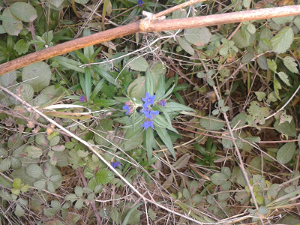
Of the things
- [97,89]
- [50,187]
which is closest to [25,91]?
[97,89]

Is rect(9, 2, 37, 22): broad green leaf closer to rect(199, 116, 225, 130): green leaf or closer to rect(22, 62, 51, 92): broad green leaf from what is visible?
rect(22, 62, 51, 92): broad green leaf

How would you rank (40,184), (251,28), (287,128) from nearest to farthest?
(251,28) → (40,184) → (287,128)

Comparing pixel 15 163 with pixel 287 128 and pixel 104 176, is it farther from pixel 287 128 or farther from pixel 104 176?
pixel 287 128

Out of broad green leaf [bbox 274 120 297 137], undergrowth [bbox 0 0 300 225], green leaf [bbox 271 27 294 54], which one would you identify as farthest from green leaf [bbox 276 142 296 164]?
green leaf [bbox 271 27 294 54]

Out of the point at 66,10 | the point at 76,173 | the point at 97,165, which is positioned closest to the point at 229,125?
the point at 97,165

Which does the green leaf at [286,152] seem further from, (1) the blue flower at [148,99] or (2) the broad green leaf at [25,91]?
(2) the broad green leaf at [25,91]

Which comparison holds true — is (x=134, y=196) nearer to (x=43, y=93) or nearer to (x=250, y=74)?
(x=43, y=93)

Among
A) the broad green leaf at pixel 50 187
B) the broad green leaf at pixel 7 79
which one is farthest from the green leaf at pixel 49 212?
the broad green leaf at pixel 7 79
